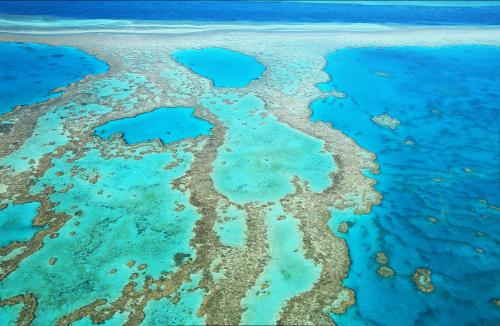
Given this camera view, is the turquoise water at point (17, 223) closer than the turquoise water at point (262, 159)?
Yes

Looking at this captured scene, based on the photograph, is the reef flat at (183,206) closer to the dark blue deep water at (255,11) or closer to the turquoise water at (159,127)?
the turquoise water at (159,127)

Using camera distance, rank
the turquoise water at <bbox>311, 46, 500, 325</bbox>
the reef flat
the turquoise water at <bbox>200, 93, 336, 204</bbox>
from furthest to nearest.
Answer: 1. the turquoise water at <bbox>200, 93, 336, 204</bbox>
2. the turquoise water at <bbox>311, 46, 500, 325</bbox>
3. the reef flat

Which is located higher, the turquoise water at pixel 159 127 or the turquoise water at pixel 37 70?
the turquoise water at pixel 37 70

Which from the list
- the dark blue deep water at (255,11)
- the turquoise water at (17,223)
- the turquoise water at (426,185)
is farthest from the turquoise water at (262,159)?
the dark blue deep water at (255,11)

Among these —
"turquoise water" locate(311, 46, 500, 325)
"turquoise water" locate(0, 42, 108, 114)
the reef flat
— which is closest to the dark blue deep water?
"turquoise water" locate(0, 42, 108, 114)

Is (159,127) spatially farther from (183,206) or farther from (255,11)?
(255,11)

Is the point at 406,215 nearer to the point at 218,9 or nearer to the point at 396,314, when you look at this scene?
the point at 396,314

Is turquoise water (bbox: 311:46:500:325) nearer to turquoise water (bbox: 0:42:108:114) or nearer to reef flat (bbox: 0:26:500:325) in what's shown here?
reef flat (bbox: 0:26:500:325)
